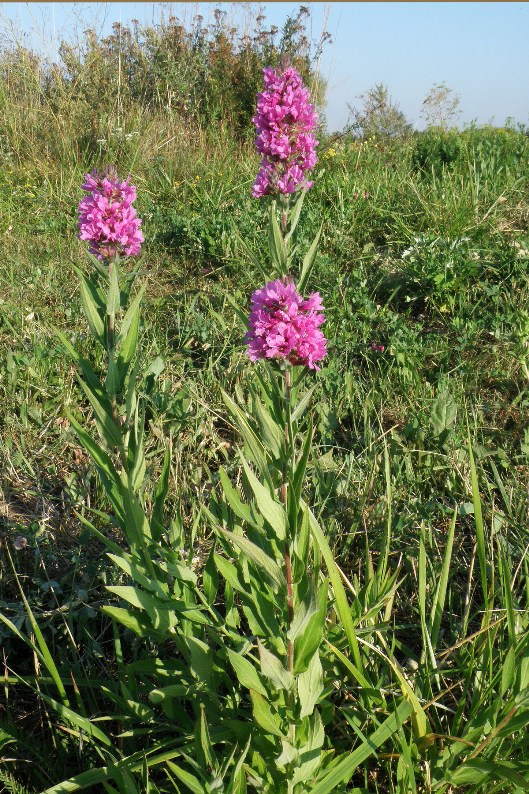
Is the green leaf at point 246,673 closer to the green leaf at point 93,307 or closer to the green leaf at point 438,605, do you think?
the green leaf at point 438,605

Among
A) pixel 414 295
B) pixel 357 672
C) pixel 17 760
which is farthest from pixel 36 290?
pixel 357 672

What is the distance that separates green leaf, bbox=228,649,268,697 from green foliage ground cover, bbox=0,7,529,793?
131mm

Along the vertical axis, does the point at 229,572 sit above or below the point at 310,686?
above

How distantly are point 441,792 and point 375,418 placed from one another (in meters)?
1.46

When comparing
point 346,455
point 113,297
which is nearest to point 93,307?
point 113,297

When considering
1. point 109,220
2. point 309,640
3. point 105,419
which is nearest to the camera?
point 309,640

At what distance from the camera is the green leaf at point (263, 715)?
45.2 inches

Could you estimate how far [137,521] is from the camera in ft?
4.37

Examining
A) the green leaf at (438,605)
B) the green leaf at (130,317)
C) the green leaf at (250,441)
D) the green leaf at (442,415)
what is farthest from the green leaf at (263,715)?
the green leaf at (442,415)

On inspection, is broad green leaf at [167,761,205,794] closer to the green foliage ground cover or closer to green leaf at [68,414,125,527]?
the green foliage ground cover

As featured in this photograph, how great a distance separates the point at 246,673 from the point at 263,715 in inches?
3.5

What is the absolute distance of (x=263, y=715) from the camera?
1.18 m

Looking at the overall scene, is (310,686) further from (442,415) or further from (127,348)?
(442,415)

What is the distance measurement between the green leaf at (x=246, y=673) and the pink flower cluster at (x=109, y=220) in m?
0.86
